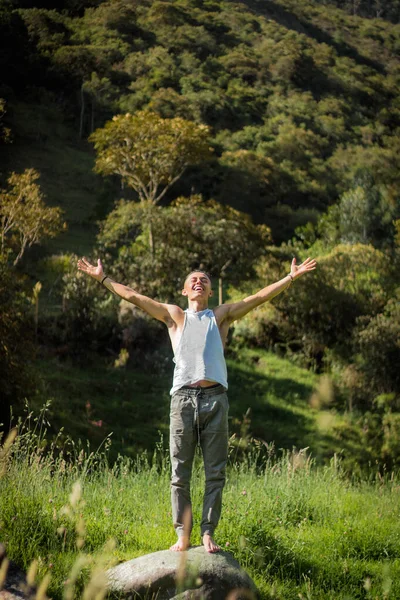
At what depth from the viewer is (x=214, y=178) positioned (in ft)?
99.2

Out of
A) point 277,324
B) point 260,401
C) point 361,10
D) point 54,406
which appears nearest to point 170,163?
point 277,324

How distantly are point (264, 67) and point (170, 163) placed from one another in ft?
72.4

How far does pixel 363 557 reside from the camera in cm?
407

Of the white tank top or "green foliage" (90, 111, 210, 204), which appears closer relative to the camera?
the white tank top

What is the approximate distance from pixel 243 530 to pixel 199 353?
115cm

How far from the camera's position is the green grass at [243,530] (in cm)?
338

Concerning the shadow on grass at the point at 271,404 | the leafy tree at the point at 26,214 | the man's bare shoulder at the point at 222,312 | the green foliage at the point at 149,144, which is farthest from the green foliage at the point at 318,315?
the man's bare shoulder at the point at 222,312

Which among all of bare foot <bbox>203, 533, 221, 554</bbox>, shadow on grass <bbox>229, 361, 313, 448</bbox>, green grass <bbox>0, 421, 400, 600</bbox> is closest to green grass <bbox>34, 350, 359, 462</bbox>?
shadow on grass <bbox>229, 361, 313, 448</bbox>

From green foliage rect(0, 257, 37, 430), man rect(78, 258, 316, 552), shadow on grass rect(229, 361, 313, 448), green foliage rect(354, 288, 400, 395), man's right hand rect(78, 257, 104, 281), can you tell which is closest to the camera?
man rect(78, 258, 316, 552)

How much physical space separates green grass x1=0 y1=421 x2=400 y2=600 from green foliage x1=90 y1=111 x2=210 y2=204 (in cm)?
1787

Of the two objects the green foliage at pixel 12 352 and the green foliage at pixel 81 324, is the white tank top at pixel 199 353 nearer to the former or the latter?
the green foliage at pixel 12 352

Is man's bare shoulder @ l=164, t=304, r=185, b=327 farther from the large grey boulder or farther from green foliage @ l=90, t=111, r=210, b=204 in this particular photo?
green foliage @ l=90, t=111, r=210, b=204

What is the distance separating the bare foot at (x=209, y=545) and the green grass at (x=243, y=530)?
0.43 feet

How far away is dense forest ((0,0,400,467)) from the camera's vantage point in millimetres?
15805
